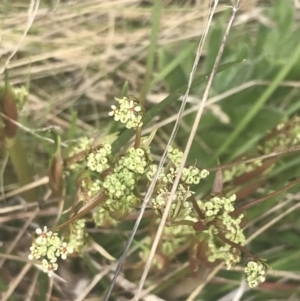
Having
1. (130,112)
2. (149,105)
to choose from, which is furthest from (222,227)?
(149,105)

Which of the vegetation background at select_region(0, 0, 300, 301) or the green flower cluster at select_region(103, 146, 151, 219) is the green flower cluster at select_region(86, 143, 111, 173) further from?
the vegetation background at select_region(0, 0, 300, 301)

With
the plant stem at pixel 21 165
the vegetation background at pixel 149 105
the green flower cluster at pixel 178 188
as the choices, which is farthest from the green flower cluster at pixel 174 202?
the plant stem at pixel 21 165

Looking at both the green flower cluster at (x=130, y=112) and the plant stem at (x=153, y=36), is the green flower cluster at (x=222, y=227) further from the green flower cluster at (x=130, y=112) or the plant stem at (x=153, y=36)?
the plant stem at (x=153, y=36)

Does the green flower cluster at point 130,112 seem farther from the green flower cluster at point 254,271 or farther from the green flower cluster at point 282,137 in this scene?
the green flower cluster at point 282,137

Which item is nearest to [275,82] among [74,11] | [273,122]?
[273,122]

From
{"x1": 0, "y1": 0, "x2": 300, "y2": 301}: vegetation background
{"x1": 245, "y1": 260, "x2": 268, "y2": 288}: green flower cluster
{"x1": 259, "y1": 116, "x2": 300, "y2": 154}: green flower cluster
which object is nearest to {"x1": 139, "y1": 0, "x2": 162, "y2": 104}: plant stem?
{"x1": 0, "y1": 0, "x2": 300, "y2": 301}: vegetation background

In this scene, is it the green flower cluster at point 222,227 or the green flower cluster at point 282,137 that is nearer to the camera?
the green flower cluster at point 222,227

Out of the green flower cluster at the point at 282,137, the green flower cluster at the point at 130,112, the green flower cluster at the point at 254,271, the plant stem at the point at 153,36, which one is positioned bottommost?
the green flower cluster at the point at 254,271

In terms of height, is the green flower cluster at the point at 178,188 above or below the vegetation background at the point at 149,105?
below
